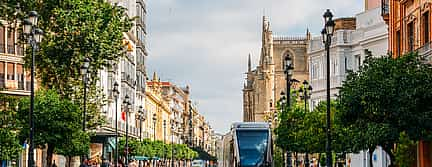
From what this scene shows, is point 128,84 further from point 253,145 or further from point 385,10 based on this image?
point 385,10

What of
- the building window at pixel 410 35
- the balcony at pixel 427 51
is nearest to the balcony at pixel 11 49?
the building window at pixel 410 35

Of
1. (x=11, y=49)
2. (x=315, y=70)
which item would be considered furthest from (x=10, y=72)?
(x=315, y=70)

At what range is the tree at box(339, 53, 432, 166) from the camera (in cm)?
3225

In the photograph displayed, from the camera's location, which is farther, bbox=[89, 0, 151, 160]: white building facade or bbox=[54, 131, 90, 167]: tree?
bbox=[89, 0, 151, 160]: white building facade

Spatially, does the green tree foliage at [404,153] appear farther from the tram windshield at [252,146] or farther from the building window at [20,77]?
the building window at [20,77]

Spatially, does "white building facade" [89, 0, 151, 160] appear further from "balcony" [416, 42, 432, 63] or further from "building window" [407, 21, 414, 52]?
"balcony" [416, 42, 432, 63]

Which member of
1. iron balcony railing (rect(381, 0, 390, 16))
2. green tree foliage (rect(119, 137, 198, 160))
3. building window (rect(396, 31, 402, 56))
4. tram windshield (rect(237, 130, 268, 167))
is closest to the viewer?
building window (rect(396, 31, 402, 56))

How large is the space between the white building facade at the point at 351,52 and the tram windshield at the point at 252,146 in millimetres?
7127

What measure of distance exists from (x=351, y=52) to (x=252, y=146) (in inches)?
810

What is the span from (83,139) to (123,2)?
59.7 meters

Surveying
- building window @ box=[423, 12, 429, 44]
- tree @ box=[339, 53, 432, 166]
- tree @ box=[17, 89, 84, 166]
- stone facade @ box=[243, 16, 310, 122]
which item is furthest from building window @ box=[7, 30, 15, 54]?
stone facade @ box=[243, 16, 310, 122]

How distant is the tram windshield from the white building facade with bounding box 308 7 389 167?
7.13 meters


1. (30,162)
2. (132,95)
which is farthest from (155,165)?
(30,162)

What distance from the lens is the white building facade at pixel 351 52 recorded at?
60.2 m
